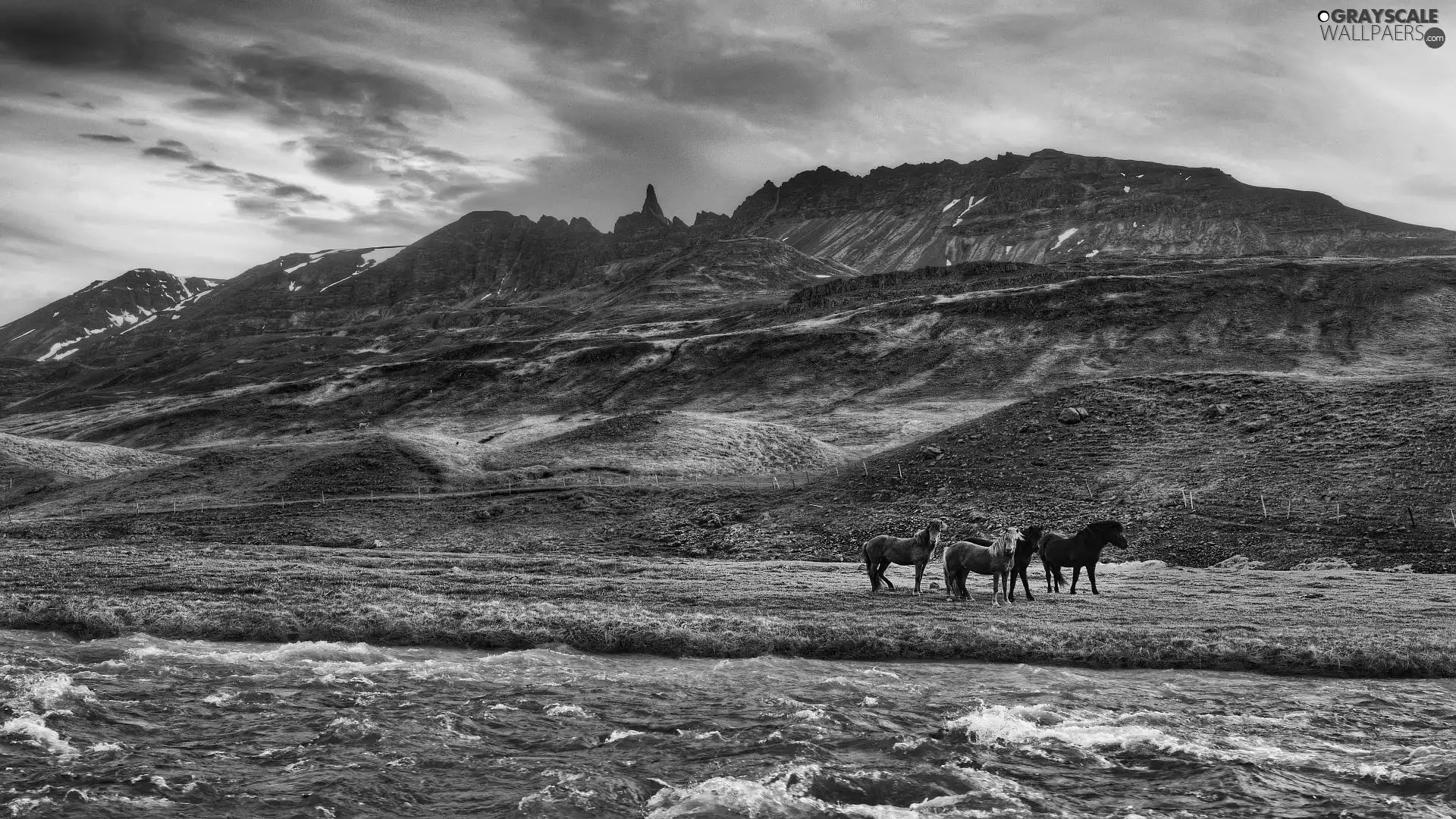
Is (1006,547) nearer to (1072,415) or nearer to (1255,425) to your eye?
(1072,415)

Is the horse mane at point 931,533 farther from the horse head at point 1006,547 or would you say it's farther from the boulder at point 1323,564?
the boulder at point 1323,564

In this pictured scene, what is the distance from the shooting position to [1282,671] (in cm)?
2194

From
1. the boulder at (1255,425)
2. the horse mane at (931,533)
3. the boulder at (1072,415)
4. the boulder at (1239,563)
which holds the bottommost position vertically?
the boulder at (1239,563)

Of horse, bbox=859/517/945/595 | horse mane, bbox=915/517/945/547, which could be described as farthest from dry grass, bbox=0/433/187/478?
horse mane, bbox=915/517/945/547

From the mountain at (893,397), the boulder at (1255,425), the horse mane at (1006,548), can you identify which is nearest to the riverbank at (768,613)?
the horse mane at (1006,548)

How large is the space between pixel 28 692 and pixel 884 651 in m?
18.8

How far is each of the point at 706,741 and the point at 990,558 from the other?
1637cm

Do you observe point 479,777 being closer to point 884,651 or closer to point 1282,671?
point 884,651

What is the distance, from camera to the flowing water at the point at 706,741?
13.7 meters

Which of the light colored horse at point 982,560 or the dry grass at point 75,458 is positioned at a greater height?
the dry grass at point 75,458

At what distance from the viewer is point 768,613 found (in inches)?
1133

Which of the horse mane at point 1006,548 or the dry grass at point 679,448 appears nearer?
the horse mane at point 1006,548

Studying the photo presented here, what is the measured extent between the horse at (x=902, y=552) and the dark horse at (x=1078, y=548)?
13.5ft

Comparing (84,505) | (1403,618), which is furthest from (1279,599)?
(84,505)
